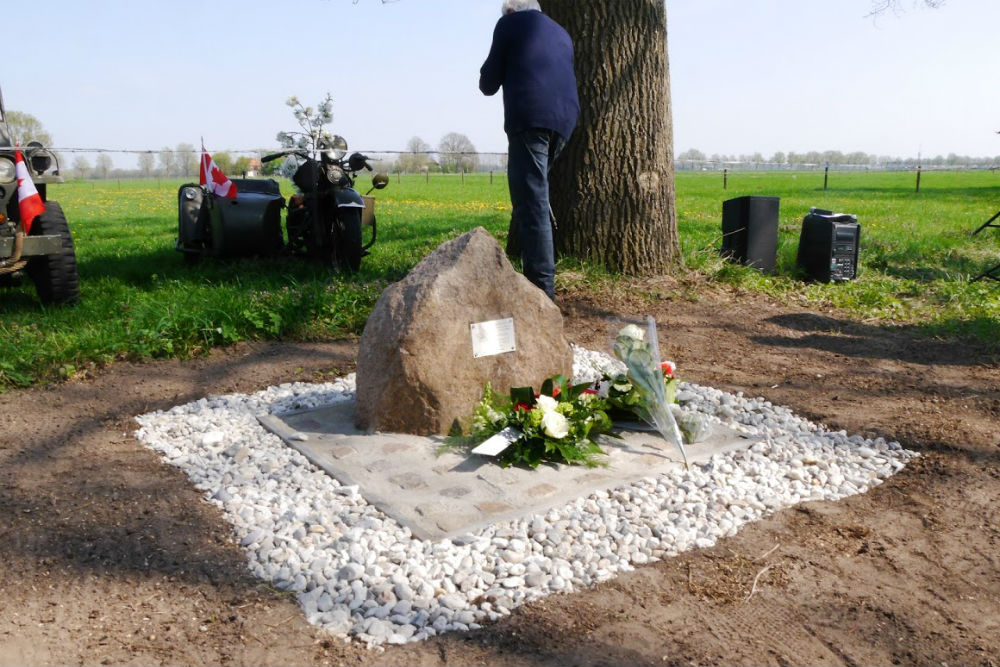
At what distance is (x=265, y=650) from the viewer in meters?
2.32

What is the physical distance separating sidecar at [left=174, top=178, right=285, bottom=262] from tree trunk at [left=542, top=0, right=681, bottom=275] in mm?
2740

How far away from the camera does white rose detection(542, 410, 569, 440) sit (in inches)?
139

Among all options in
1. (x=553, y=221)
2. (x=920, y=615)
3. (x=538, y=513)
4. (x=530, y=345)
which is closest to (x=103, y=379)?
(x=530, y=345)

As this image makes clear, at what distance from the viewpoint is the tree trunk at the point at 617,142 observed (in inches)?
276

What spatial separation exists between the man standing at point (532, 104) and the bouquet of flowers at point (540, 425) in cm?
160

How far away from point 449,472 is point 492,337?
773 mm

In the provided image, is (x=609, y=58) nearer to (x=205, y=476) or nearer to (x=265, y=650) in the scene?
(x=205, y=476)

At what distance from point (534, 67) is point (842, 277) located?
14.2 feet

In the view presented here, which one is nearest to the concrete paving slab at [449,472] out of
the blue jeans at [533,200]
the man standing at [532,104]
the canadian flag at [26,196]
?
the blue jeans at [533,200]

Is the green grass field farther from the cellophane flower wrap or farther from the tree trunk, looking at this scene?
the cellophane flower wrap

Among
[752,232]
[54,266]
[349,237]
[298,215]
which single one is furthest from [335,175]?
[752,232]

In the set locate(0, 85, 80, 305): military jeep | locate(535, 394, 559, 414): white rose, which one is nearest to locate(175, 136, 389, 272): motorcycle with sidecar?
locate(0, 85, 80, 305): military jeep

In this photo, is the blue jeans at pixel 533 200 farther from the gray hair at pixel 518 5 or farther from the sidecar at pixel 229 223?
the sidecar at pixel 229 223

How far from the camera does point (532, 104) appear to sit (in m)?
5.33
